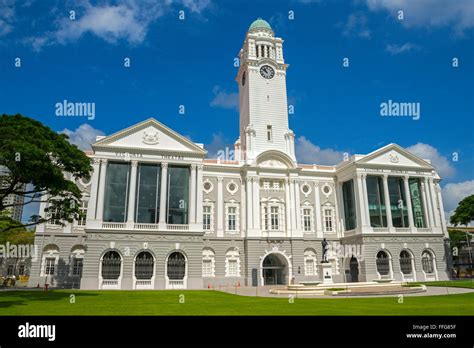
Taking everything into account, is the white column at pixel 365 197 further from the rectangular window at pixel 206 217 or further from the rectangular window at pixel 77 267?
the rectangular window at pixel 77 267

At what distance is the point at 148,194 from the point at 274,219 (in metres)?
14.6

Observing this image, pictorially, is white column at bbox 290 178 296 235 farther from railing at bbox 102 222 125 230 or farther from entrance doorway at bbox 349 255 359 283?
railing at bbox 102 222 125 230

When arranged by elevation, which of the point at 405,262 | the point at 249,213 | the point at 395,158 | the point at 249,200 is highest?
the point at 395,158

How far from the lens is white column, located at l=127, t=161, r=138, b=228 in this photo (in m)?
37.8

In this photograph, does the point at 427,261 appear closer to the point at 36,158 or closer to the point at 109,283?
the point at 109,283

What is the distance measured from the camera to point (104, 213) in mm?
37781

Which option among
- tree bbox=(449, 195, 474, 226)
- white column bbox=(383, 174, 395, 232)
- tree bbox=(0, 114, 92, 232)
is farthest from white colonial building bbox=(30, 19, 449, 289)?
tree bbox=(0, 114, 92, 232)

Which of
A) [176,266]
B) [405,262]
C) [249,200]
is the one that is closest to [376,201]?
[405,262]

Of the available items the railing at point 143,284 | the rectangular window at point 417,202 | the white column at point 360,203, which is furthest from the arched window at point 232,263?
the rectangular window at point 417,202

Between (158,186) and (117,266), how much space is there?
891cm

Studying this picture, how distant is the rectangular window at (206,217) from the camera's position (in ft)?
140

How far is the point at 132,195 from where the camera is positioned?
1522 inches
